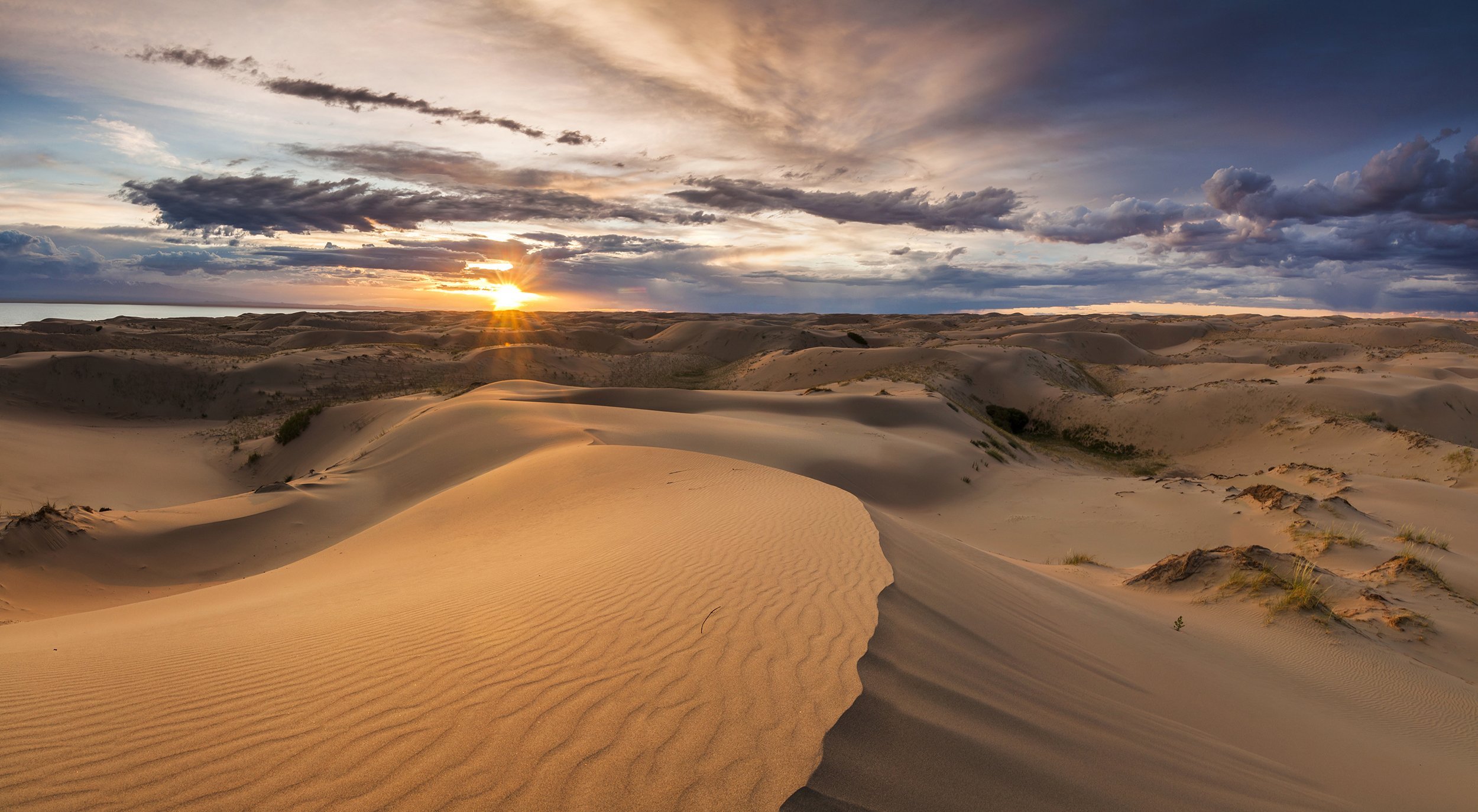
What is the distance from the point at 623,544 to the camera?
6.25 meters

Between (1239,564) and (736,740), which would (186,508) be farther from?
(1239,564)

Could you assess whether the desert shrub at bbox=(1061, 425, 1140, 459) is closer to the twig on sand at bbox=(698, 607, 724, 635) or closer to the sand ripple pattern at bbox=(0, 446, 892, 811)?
the sand ripple pattern at bbox=(0, 446, 892, 811)

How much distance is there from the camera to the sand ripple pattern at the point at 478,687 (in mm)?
2387

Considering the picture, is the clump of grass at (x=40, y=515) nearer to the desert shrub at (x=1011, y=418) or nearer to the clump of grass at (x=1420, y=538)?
the clump of grass at (x=1420, y=538)

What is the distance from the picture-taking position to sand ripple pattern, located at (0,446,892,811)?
7.83 feet

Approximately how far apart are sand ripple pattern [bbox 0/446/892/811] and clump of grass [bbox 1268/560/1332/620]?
4907 millimetres

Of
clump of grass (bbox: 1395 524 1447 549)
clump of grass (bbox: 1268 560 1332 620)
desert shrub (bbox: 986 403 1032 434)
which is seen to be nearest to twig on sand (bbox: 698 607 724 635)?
clump of grass (bbox: 1268 560 1332 620)

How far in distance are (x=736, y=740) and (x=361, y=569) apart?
6581mm

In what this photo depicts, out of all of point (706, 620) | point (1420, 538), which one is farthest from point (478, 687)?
point (1420, 538)

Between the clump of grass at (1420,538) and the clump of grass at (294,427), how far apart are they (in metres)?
Answer: 26.0

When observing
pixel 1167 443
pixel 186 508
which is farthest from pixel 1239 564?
pixel 1167 443

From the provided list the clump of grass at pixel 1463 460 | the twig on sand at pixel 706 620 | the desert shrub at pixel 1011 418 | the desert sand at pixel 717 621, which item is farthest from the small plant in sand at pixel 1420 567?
the desert shrub at pixel 1011 418

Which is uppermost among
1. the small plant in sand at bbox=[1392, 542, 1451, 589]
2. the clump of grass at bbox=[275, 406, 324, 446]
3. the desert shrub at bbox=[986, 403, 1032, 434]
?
the clump of grass at bbox=[275, 406, 324, 446]

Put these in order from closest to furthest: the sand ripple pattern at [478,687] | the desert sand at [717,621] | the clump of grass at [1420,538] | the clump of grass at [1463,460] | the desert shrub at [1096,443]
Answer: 1. the sand ripple pattern at [478,687]
2. the desert sand at [717,621]
3. the clump of grass at [1420,538]
4. the clump of grass at [1463,460]
5. the desert shrub at [1096,443]
